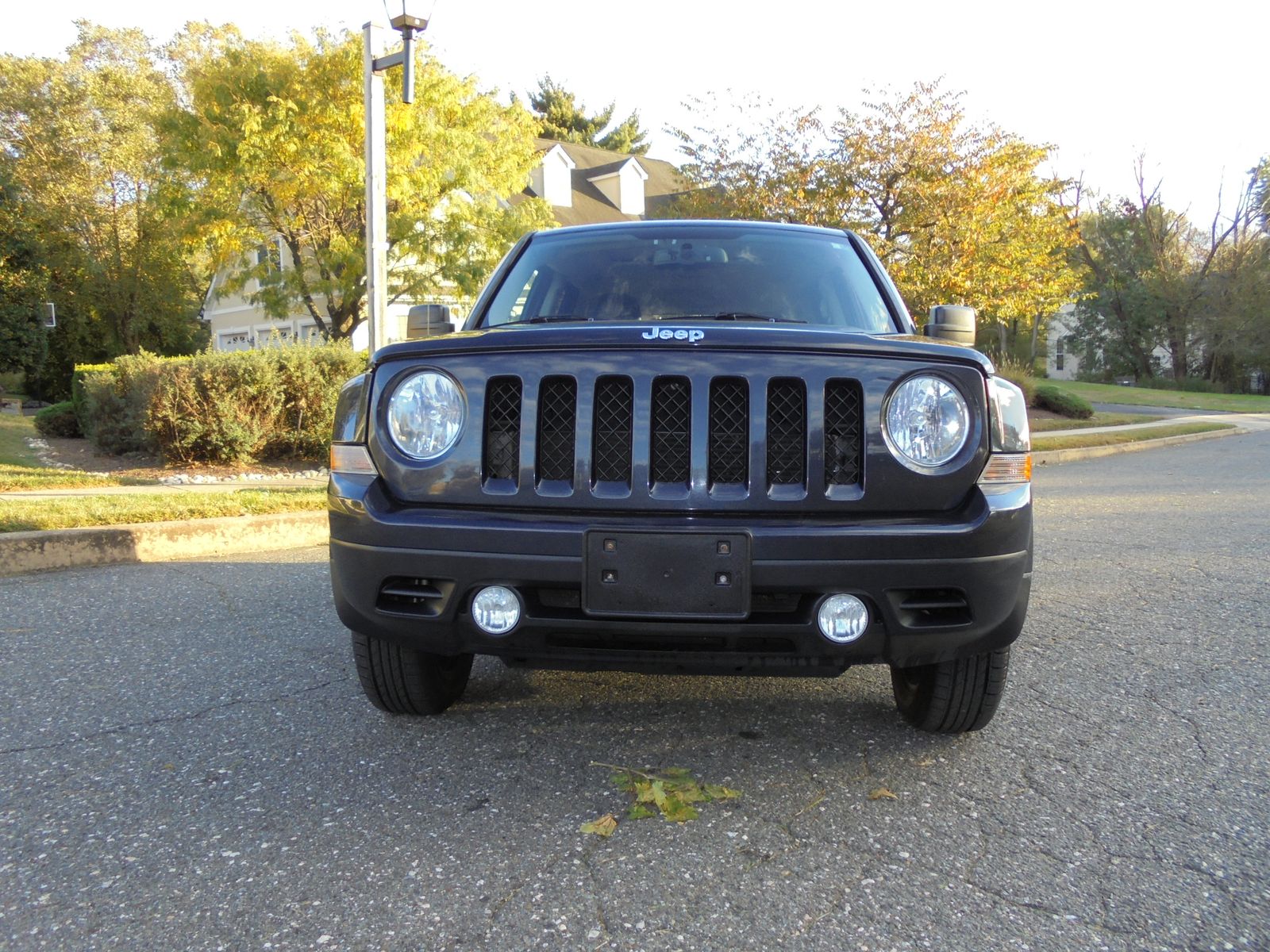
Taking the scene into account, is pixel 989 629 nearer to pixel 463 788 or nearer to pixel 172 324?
pixel 463 788

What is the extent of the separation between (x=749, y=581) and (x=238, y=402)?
9.69 metres

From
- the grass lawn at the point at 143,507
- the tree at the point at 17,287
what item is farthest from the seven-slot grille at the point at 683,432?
the tree at the point at 17,287

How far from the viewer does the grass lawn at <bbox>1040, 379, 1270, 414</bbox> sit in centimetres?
2989

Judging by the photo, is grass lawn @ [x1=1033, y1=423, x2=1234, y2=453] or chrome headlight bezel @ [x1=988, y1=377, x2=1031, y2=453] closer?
chrome headlight bezel @ [x1=988, y1=377, x2=1031, y2=453]

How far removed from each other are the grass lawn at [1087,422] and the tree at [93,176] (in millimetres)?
29107

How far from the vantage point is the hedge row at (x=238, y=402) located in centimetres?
1087

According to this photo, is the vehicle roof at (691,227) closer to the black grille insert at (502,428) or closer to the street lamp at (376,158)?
the black grille insert at (502,428)

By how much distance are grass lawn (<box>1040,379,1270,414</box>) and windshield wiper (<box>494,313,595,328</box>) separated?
26.9 metres

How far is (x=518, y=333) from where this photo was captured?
2.78 m

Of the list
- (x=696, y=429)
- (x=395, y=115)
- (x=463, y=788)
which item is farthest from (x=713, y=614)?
(x=395, y=115)

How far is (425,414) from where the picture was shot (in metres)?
2.80

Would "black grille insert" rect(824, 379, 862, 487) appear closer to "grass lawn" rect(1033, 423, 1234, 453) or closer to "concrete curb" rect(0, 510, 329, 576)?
"concrete curb" rect(0, 510, 329, 576)

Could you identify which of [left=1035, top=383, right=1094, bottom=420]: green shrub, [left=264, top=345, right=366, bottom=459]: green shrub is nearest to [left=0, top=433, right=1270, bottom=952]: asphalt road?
[left=264, top=345, right=366, bottom=459]: green shrub

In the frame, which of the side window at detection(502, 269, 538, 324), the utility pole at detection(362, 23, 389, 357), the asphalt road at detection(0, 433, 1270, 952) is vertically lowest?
the asphalt road at detection(0, 433, 1270, 952)
